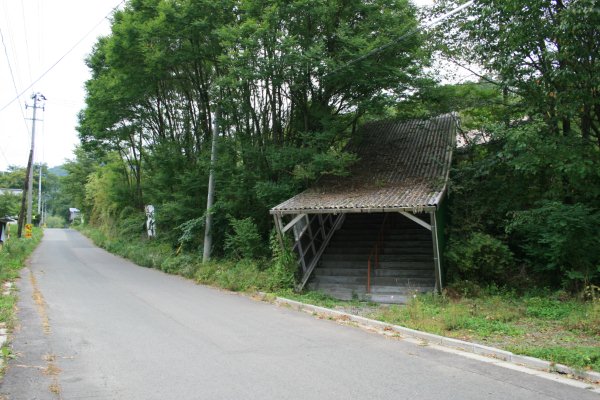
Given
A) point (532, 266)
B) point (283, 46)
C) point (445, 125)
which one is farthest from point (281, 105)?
point (532, 266)

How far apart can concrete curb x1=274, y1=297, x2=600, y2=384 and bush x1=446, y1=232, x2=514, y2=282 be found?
396 centimetres

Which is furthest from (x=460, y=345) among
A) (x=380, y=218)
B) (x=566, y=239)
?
(x=380, y=218)

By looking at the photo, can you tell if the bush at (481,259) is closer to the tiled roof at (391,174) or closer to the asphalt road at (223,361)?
the tiled roof at (391,174)

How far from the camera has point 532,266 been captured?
1253 centimetres

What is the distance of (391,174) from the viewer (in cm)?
1520

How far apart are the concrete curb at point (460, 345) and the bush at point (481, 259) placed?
13.0 ft

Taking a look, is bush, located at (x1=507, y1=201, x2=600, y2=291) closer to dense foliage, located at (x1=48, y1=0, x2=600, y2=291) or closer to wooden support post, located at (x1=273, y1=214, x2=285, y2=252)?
dense foliage, located at (x1=48, y1=0, x2=600, y2=291)

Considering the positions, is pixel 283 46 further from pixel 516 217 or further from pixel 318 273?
pixel 516 217

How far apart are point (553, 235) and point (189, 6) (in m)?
14.6

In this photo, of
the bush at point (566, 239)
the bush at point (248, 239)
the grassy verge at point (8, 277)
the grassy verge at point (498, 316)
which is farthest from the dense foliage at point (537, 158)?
the grassy verge at point (8, 277)

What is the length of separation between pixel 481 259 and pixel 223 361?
8.24 meters

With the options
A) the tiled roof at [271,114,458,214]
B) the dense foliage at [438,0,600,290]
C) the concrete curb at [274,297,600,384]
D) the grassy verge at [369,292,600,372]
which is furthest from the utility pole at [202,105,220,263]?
the dense foliage at [438,0,600,290]

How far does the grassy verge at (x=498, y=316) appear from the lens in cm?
723

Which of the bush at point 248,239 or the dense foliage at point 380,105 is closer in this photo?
the dense foliage at point 380,105
